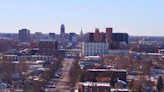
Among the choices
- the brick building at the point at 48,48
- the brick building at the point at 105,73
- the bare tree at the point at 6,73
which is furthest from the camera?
the brick building at the point at 48,48

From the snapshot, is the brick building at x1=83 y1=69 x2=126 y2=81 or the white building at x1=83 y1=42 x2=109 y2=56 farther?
the white building at x1=83 y1=42 x2=109 y2=56

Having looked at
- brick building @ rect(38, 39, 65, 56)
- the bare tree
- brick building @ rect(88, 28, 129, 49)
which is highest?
brick building @ rect(88, 28, 129, 49)

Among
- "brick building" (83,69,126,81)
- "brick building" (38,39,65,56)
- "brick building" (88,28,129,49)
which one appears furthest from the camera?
"brick building" (88,28,129,49)

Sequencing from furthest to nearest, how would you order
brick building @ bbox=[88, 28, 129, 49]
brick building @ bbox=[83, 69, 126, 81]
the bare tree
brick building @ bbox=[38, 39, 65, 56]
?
brick building @ bbox=[88, 28, 129, 49] → brick building @ bbox=[38, 39, 65, 56] → brick building @ bbox=[83, 69, 126, 81] → the bare tree

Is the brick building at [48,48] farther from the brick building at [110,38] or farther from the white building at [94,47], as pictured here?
the brick building at [110,38]

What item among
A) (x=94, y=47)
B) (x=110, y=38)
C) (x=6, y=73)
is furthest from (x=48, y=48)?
(x=6, y=73)

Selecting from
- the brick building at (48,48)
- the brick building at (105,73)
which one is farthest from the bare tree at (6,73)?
the brick building at (48,48)

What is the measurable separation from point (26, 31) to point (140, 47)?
4001cm

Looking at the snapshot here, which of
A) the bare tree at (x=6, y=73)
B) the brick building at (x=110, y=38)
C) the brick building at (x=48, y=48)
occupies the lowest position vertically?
the bare tree at (x=6, y=73)

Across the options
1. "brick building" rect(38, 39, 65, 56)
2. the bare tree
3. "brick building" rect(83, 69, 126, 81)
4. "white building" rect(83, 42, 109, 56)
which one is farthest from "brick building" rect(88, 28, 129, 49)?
the bare tree

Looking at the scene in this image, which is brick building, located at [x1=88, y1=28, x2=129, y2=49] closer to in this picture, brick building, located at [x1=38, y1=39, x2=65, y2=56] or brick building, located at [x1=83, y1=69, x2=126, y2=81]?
brick building, located at [x1=38, y1=39, x2=65, y2=56]

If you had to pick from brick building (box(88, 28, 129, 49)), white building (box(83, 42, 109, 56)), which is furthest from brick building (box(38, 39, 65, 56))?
brick building (box(88, 28, 129, 49))

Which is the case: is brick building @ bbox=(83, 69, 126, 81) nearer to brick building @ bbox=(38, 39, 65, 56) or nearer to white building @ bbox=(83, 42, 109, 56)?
white building @ bbox=(83, 42, 109, 56)

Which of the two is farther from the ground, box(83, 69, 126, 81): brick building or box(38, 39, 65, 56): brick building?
box(38, 39, 65, 56): brick building
